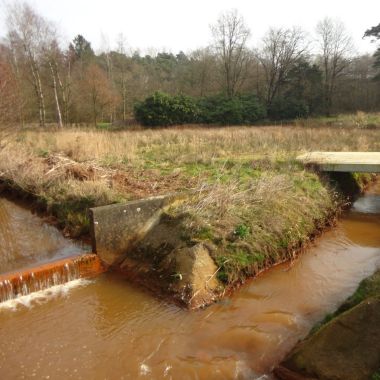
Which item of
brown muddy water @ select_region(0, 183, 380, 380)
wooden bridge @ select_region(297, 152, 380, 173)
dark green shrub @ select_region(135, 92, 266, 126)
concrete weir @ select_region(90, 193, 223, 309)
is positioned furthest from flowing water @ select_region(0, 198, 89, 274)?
dark green shrub @ select_region(135, 92, 266, 126)

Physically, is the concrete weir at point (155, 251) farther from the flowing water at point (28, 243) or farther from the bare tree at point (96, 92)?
the bare tree at point (96, 92)

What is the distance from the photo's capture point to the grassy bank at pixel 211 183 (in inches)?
288

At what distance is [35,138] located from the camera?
60.9ft

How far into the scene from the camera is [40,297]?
6.34 meters

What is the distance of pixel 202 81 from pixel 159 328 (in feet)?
123

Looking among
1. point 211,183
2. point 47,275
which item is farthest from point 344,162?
point 47,275

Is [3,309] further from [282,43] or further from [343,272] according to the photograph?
[282,43]

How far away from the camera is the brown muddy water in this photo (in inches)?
188

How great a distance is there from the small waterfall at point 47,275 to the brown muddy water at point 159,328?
0.15m

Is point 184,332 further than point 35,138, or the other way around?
point 35,138

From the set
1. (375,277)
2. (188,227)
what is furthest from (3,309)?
(375,277)

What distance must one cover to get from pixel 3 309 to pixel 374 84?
3759 centimetres

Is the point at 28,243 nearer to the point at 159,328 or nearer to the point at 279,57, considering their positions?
the point at 159,328

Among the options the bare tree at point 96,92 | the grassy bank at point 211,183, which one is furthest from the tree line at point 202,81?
the grassy bank at point 211,183
